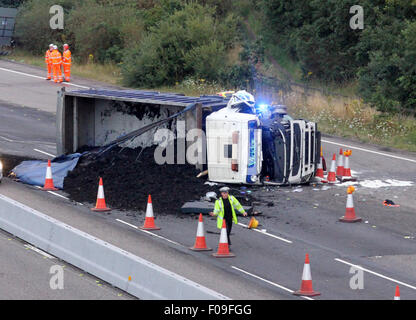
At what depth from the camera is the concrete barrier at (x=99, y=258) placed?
33.5ft

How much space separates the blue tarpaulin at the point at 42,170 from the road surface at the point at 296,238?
0.45 meters

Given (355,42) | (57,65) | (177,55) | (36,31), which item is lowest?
(57,65)

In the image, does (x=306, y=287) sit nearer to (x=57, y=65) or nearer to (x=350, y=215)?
(x=350, y=215)

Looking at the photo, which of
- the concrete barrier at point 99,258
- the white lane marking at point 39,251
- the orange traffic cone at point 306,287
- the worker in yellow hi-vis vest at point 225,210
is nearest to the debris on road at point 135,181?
the worker in yellow hi-vis vest at point 225,210

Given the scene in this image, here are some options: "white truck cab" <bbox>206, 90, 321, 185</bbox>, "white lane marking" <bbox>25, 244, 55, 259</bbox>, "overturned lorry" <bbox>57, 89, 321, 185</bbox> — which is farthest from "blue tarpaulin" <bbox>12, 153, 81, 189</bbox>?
"white lane marking" <bbox>25, 244, 55, 259</bbox>

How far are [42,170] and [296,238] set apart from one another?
287 inches

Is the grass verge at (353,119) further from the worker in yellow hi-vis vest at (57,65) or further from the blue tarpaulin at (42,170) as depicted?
the blue tarpaulin at (42,170)

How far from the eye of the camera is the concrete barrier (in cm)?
1021

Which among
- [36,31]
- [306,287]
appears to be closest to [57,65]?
[36,31]

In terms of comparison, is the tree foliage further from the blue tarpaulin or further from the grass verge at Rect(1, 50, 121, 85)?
the blue tarpaulin

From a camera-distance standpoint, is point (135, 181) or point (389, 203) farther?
point (135, 181)

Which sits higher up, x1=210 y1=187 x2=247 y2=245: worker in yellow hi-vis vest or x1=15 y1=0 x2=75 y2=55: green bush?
x1=15 y1=0 x2=75 y2=55: green bush

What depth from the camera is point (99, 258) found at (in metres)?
11.9

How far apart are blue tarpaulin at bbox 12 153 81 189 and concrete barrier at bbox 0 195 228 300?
12.0 ft
